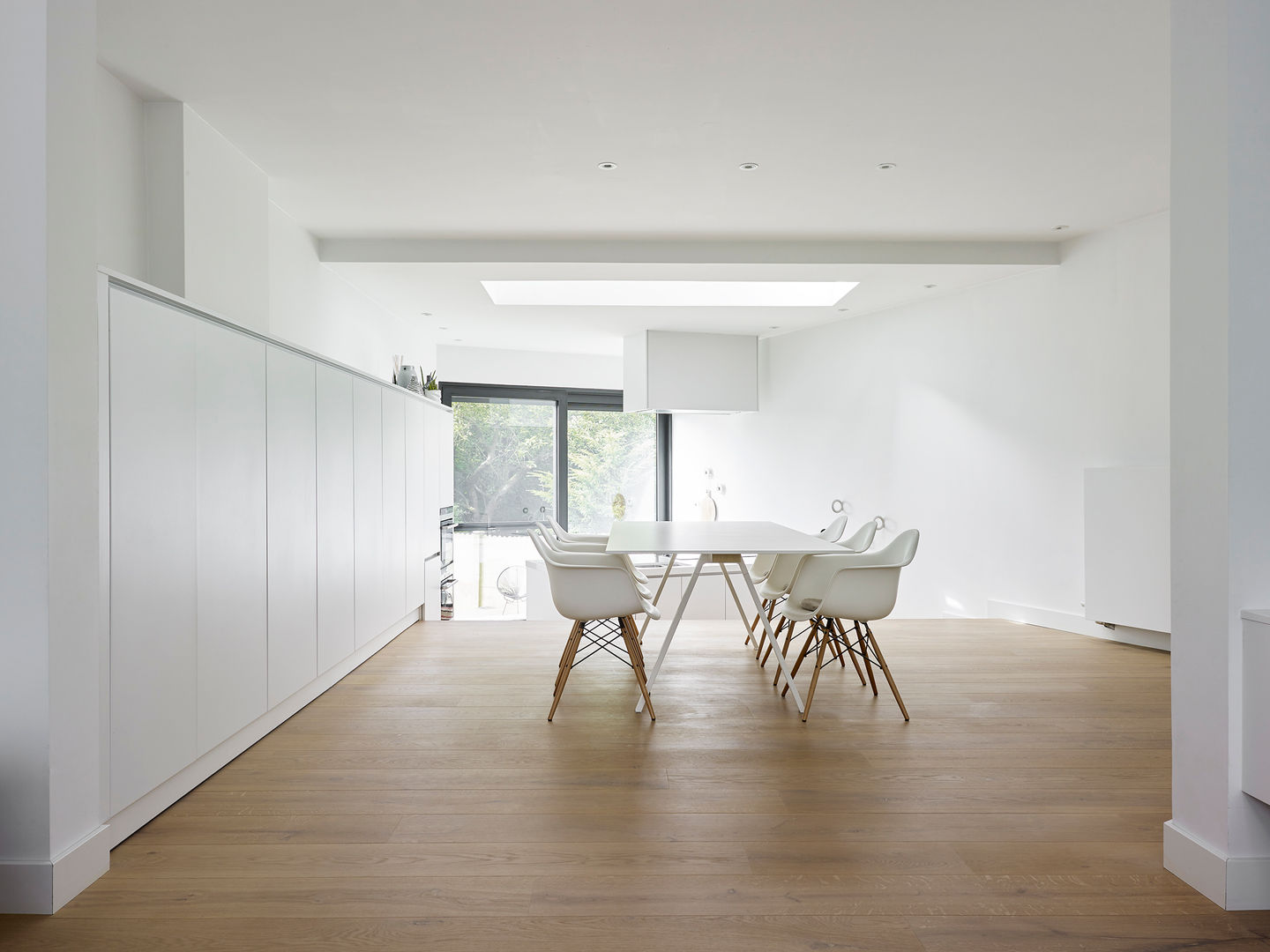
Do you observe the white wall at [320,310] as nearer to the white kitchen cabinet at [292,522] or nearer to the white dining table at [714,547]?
the white kitchen cabinet at [292,522]

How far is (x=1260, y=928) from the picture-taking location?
1.90 m

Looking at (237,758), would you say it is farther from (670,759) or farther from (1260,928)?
(1260,928)

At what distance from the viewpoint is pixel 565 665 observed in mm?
3625

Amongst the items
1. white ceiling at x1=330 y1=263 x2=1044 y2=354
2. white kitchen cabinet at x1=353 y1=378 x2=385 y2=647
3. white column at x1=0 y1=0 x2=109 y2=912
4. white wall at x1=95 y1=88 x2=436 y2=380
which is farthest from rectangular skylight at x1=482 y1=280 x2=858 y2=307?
white column at x1=0 y1=0 x2=109 y2=912

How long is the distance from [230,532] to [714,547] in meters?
2.04

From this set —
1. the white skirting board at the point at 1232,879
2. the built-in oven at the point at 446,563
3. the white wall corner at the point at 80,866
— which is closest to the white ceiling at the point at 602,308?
the built-in oven at the point at 446,563

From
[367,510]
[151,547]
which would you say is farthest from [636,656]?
[151,547]

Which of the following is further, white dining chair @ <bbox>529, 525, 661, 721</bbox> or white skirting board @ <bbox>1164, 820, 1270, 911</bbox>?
white dining chair @ <bbox>529, 525, 661, 721</bbox>

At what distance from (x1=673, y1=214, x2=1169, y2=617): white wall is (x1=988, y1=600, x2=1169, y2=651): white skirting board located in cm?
7

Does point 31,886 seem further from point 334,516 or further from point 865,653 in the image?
point 865,653

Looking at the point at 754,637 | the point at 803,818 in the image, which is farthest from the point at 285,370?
the point at 754,637

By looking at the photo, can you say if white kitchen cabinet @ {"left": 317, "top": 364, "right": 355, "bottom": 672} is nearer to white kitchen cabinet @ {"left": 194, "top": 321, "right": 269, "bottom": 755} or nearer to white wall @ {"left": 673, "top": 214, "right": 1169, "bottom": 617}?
white kitchen cabinet @ {"left": 194, "top": 321, "right": 269, "bottom": 755}

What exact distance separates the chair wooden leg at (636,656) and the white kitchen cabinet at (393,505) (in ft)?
5.98

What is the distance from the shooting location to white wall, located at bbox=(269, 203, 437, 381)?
4.40 metres
